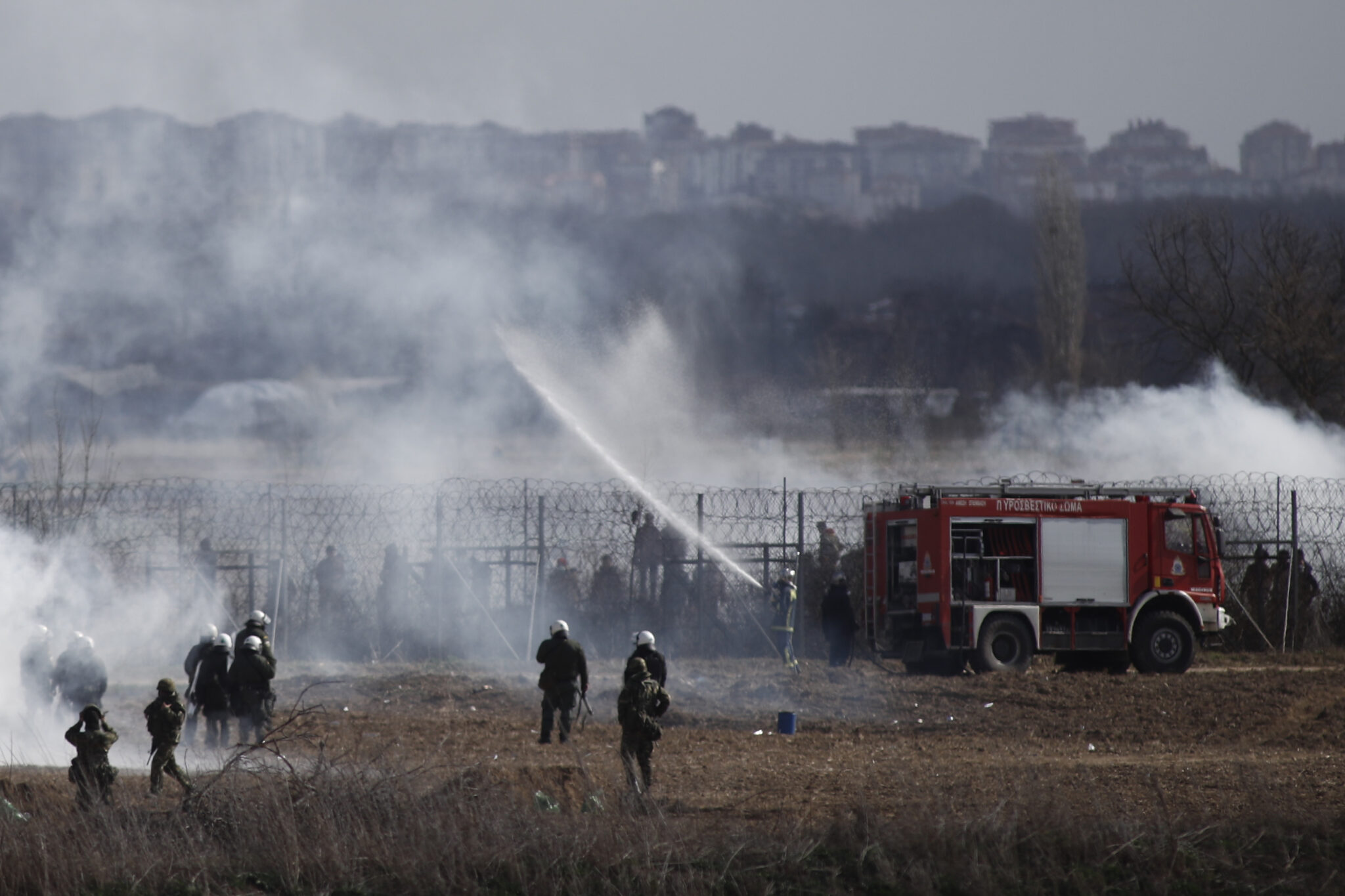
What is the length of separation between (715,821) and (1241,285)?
31.7m

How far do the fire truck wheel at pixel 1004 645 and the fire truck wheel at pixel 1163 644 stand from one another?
1604 mm

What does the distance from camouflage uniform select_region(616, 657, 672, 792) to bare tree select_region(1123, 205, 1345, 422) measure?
2758 centimetres

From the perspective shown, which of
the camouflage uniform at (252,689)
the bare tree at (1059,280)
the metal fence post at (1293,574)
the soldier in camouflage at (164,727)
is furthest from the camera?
the bare tree at (1059,280)

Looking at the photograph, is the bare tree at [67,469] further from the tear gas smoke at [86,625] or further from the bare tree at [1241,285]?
the bare tree at [1241,285]

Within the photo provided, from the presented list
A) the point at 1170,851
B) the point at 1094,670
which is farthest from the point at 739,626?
the point at 1170,851

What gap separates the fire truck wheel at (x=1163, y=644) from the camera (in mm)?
21188

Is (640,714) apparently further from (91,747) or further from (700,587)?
(700,587)

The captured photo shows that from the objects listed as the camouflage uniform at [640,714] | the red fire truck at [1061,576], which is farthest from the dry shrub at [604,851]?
the red fire truck at [1061,576]

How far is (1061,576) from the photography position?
69.7 feet

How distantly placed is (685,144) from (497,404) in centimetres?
8139

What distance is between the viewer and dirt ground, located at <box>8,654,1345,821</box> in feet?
40.0

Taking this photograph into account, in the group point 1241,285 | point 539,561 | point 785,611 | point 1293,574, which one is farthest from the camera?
point 1241,285

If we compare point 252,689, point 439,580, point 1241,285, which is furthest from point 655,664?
point 1241,285

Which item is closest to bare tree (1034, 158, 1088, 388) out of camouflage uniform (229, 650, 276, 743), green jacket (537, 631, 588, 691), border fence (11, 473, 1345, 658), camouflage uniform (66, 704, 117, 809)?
border fence (11, 473, 1345, 658)
